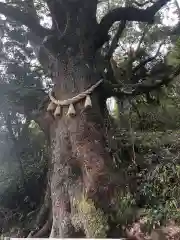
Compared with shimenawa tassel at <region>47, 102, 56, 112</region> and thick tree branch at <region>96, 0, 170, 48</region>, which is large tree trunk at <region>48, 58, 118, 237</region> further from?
thick tree branch at <region>96, 0, 170, 48</region>

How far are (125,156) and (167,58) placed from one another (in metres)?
2.18

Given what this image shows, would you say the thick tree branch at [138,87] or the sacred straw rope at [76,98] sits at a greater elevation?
the thick tree branch at [138,87]

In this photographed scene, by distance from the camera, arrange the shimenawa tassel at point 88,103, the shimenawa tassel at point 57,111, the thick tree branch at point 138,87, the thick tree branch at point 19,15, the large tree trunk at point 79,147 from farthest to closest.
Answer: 1. the thick tree branch at point 138,87
2. the thick tree branch at point 19,15
3. the shimenawa tassel at point 57,111
4. the shimenawa tassel at point 88,103
5. the large tree trunk at point 79,147

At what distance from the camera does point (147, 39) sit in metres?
9.44

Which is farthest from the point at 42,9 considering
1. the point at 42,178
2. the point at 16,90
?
the point at 42,178

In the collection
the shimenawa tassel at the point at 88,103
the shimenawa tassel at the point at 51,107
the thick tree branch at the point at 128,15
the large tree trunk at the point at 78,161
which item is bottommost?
the large tree trunk at the point at 78,161

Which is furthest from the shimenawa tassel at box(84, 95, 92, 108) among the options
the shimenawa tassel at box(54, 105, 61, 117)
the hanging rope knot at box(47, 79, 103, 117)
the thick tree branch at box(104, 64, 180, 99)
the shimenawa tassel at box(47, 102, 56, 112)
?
the thick tree branch at box(104, 64, 180, 99)

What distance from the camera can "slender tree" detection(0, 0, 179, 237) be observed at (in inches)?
186

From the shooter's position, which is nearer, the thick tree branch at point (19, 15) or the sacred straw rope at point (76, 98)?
the sacred straw rope at point (76, 98)

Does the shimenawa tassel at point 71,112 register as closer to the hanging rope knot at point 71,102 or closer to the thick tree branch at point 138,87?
the hanging rope knot at point 71,102

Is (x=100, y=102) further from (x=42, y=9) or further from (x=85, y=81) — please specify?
(x=42, y=9)

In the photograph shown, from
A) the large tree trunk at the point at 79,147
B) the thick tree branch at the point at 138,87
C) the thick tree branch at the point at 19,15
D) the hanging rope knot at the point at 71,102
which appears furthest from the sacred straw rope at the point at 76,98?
the thick tree branch at the point at 19,15

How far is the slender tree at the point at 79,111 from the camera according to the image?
4.73 metres

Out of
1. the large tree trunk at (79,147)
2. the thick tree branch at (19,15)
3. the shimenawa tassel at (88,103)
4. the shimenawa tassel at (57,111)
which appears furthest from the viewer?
the thick tree branch at (19,15)
